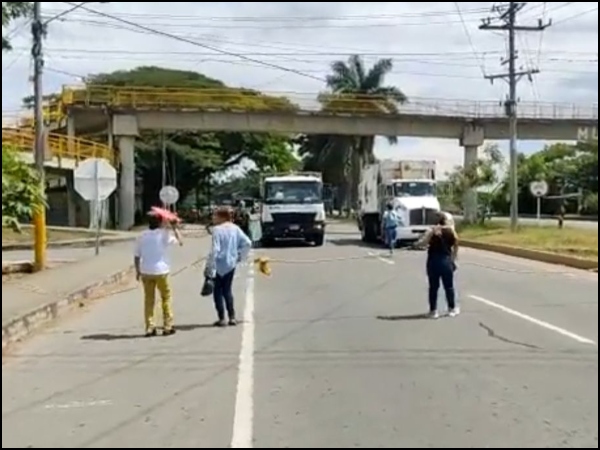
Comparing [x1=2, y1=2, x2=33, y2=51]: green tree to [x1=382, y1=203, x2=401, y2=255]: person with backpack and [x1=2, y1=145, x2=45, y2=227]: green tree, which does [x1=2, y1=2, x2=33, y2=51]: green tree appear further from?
[x1=382, y1=203, x2=401, y2=255]: person with backpack

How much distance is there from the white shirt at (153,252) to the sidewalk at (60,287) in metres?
1.40

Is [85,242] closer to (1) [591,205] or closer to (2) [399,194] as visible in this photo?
(2) [399,194]

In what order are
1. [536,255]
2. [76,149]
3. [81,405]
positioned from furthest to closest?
[76,149] → [536,255] → [81,405]

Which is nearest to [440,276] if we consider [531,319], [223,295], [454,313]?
[454,313]

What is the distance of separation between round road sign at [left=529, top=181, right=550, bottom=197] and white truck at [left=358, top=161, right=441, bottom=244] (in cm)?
1631

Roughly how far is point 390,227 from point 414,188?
2.37m

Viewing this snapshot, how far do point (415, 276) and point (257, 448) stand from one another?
1334cm

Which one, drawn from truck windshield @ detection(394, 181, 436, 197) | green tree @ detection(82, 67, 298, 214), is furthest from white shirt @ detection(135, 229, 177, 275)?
truck windshield @ detection(394, 181, 436, 197)

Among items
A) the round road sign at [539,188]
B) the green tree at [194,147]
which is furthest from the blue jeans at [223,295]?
the green tree at [194,147]

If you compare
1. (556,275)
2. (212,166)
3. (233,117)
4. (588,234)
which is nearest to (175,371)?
(588,234)

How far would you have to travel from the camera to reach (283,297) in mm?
15359

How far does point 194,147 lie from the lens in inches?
1499

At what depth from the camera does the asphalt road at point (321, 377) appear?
5.86 metres

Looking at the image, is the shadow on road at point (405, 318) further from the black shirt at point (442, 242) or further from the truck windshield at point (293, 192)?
the truck windshield at point (293, 192)
